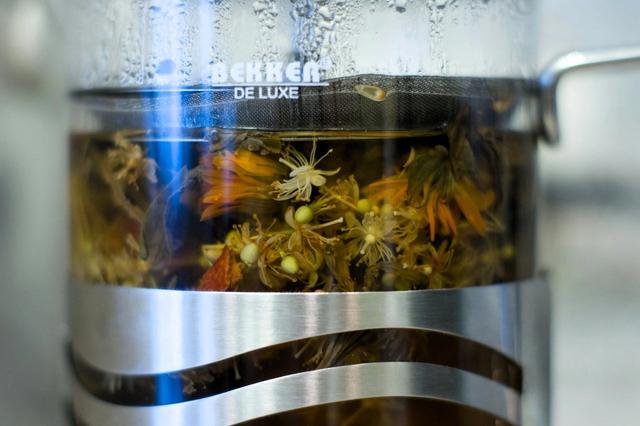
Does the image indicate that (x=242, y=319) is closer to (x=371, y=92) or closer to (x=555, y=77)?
(x=371, y=92)

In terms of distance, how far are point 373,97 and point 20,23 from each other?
1.15ft

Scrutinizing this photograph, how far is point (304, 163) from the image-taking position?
0.38 meters

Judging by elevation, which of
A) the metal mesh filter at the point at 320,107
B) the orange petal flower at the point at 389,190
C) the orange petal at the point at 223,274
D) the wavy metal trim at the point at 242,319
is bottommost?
the wavy metal trim at the point at 242,319

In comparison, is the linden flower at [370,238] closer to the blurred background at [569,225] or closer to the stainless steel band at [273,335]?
the stainless steel band at [273,335]

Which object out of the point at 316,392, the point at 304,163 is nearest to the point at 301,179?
the point at 304,163

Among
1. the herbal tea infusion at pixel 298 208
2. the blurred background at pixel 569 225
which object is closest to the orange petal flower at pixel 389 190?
the herbal tea infusion at pixel 298 208

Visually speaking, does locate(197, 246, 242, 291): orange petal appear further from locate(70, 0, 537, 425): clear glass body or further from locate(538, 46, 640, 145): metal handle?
locate(538, 46, 640, 145): metal handle

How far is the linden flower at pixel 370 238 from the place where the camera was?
1.25 feet

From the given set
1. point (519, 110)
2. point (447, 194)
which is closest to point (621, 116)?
point (519, 110)

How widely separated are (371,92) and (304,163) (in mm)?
55

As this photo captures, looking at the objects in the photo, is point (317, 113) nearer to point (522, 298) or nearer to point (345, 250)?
point (345, 250)

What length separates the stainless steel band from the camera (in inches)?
14.9

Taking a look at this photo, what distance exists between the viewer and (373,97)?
39 cm

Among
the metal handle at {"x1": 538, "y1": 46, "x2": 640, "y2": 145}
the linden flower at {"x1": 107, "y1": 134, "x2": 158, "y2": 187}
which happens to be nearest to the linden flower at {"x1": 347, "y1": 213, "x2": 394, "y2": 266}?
the linden flower at {"x1": 107, "y1": 134, "x2": 158, "y2": 187}
